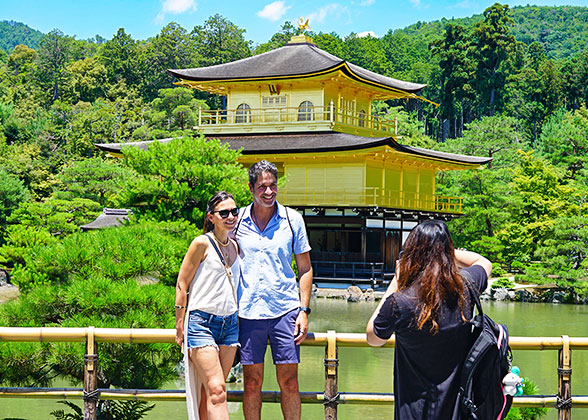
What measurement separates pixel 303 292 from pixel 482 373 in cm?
109

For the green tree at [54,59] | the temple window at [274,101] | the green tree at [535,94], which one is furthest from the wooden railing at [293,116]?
the green tree at [54,59]

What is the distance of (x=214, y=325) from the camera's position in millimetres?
3361

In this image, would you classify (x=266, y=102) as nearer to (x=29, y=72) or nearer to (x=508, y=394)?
(x=508, y=394)

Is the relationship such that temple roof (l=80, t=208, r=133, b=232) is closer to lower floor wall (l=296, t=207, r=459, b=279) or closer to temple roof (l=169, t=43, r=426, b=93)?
lower floor wall (l=296, t=207, r=459, b=279)

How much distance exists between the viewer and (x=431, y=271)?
8.63 feet

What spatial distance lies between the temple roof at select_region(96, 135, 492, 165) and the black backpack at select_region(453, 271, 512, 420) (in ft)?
56.6

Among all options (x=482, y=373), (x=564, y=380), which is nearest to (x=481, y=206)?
(x=564, y=380)

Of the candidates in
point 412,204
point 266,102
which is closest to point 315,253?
point 412,204

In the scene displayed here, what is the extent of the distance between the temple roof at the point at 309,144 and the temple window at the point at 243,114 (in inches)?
33.2

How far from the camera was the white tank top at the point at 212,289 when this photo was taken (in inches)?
132

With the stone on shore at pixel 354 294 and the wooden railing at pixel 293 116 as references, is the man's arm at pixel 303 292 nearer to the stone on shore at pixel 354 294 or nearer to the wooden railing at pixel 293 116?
the stone on shore at pixel 354 294

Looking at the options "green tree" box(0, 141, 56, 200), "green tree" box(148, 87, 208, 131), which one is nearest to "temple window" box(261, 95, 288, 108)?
"green tree" box(0, 141, 56, 200)

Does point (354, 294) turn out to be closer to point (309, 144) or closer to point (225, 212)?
point (309, 144)

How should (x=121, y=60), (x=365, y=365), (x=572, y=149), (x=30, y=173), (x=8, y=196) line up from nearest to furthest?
(x=365, y=365) → (x=8, y=196) → (x=572, y=149) → (x=30, y=173) → (x=121, y=60)
